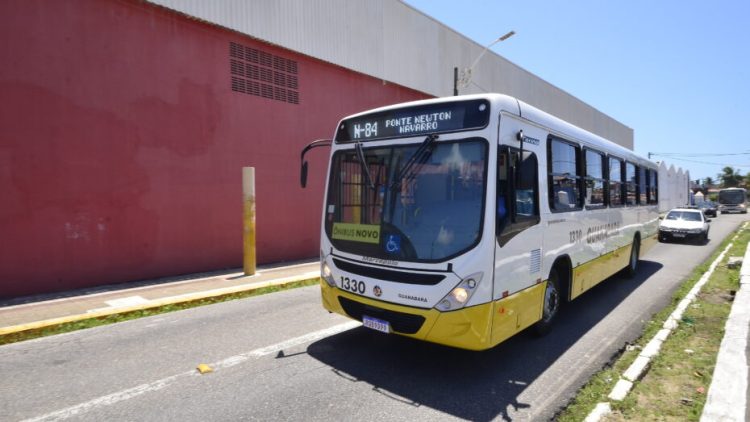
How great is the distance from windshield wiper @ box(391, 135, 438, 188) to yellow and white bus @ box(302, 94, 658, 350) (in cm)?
1

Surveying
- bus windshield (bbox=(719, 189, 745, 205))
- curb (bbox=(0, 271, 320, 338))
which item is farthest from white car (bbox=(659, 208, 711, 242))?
bus windshield (bbox=(719, 189, 745, 205))

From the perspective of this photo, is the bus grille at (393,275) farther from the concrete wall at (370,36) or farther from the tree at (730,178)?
the tree at (730,178)

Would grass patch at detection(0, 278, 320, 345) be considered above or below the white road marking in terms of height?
above

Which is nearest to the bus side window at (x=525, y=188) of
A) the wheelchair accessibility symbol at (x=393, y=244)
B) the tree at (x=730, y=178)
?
the wheelchair accessibility symbol at (x=393, y=244)

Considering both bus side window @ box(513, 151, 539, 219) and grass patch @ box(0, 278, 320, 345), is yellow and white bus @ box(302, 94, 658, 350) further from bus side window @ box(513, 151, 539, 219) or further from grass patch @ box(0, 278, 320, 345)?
grass patch @ box(0, 278, 320, 345)

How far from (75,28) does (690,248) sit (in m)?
19.6

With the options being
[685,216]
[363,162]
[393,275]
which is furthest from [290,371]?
[685,216]

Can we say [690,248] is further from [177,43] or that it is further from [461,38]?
[177,43]

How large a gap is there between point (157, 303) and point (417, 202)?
551cm

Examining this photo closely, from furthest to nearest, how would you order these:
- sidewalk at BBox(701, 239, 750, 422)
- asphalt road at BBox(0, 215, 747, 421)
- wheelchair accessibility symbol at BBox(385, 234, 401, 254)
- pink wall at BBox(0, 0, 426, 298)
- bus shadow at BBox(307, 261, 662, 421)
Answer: pink wall at BBox(0, 0, 426, 298), wheelchair accessibility symbol at BBox(385, 234, 401, 254), bus shadow at BBox(307, 261, 662, 421), asphalt road at BBox(0, 215, 747, 421), sidewalk at BBox(701, 239, 750, 422)

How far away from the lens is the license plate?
429cm

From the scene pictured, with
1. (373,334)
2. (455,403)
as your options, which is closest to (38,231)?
(373,334)

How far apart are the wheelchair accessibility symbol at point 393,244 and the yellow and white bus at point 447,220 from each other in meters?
0.01

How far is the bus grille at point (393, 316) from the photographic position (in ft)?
13.6
